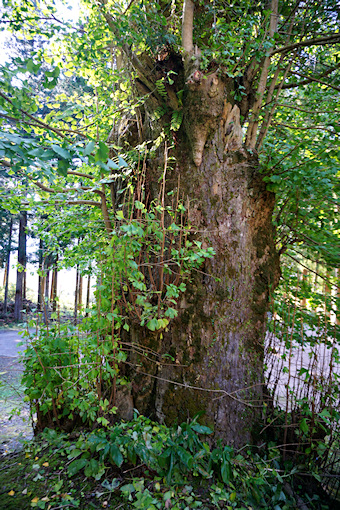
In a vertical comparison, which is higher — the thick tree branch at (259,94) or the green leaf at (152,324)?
the thick tree branch at (259,94)

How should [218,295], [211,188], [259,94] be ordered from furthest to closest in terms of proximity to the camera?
[259,94]
[211,188]
[218,295]

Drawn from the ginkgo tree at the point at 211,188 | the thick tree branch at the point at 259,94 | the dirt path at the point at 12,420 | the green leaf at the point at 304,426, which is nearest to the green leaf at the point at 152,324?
the ginkgo tree at the point at 211,188

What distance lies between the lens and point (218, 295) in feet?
8.64

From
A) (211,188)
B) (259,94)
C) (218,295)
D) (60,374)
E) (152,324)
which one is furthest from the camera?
(259,94)

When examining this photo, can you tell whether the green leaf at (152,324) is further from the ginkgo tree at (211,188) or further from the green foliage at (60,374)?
the green foliage at (60,374)

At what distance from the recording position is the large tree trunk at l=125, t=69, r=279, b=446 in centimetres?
253

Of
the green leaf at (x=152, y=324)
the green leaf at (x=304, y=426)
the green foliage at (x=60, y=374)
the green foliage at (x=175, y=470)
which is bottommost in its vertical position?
the green foliage at (x=175, y=470)

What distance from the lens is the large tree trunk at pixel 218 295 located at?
253cm

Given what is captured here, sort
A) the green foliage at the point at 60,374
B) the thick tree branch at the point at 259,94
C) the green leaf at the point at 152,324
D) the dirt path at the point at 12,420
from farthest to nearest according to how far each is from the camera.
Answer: the thick tree branch at the point at 259,94 < the dirt path at the point at 12,420 < the green foliage at the point at 60,374 < the green leaf at the point at 152,324

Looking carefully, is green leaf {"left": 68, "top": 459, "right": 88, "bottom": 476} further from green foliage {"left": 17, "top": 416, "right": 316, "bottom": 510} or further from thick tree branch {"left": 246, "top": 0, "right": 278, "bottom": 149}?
thick tree branch {"left": 246, "top": 0, "right": 278, "bottom": 149}

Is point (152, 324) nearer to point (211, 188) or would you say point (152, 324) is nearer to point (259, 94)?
point (211, 188)

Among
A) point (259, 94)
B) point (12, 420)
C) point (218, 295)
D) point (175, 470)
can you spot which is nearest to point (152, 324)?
point (218, 295)

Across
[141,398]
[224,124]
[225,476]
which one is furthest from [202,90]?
[225,476]

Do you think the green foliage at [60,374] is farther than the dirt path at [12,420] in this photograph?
No
